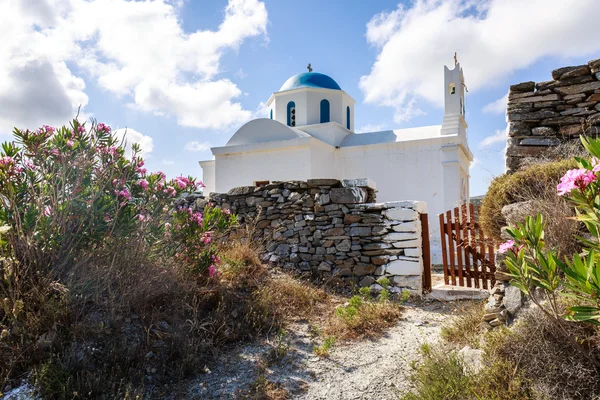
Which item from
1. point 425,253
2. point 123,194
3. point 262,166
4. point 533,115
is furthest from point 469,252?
point 262,166

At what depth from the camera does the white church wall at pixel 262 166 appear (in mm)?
12453

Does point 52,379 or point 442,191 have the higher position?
point 442,191

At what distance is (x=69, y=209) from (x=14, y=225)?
1.54ft

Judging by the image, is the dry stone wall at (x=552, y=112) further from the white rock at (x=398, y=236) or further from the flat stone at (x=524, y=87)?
the white rock at (x=398, y=236)

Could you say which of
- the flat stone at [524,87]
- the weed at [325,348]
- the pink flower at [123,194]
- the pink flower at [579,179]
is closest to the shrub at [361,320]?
the weed at [325,348]

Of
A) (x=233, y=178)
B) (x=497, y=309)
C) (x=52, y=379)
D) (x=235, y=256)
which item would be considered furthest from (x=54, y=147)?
(x=233, y=178)

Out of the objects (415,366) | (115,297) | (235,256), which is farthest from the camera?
(235,256)

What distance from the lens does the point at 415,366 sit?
361cm

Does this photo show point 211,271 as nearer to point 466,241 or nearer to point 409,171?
point 466,241

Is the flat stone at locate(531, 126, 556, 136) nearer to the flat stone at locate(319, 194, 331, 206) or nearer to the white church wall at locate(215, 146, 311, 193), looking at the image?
the flat stone at locate(319, 194, 331, 206)

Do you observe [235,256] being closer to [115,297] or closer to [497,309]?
[115,297]

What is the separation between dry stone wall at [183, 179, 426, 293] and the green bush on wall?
1734 mm

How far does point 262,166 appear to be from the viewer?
42.9 ft

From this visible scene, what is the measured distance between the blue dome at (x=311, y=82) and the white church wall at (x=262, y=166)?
13.9ft
